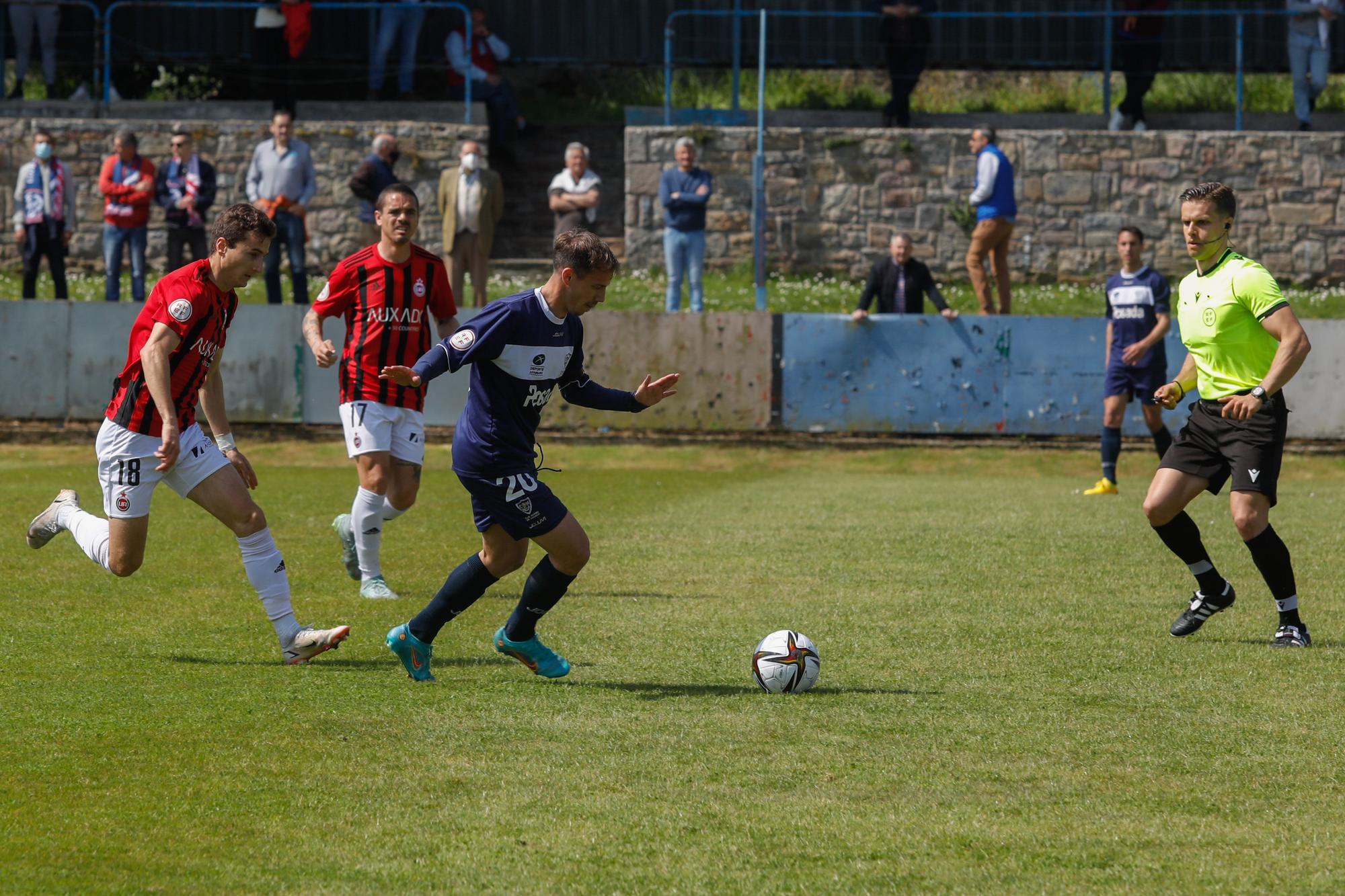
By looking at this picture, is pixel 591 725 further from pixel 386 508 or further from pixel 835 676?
pixel 386 508

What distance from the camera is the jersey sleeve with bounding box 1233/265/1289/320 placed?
8031mm

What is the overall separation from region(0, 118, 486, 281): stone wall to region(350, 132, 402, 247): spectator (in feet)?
11.7

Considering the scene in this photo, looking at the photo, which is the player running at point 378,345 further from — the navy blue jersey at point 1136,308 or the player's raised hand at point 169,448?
the navy blue jersey at point 1136,308

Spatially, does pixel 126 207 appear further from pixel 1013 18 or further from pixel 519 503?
pixel 519 503

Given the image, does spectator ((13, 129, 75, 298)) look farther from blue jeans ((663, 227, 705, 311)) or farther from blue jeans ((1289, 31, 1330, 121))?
blue jeans ((1289, 31, 1330, 121))

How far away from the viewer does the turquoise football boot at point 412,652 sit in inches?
280

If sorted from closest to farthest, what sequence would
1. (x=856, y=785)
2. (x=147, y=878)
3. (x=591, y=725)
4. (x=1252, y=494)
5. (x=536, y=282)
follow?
(x=147, y=878), (x=856, y=785), (x=591, y=725), (x=1252, y=494), (x=536, y=282)

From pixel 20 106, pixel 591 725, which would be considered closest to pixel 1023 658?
pixel 591 725

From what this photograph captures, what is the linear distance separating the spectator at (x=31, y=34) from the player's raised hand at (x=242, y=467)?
18.4m

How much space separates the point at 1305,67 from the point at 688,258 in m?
10.2

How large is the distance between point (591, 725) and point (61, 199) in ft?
52.4

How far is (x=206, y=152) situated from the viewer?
76.7ft

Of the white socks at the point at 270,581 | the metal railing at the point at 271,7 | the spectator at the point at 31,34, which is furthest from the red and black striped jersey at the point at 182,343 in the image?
the spectator at the point at 31,34

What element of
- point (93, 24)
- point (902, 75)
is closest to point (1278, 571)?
point (902, 75)
